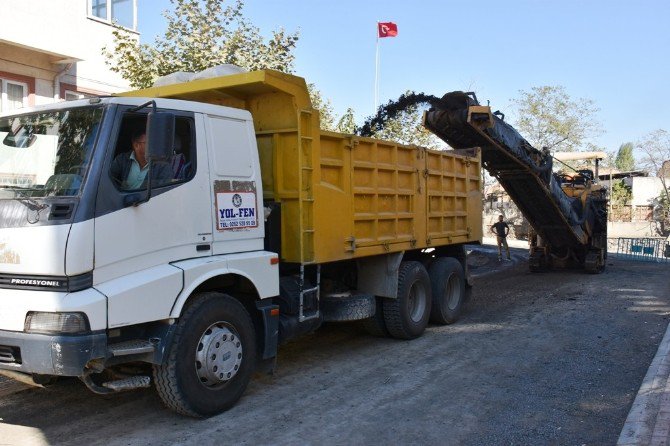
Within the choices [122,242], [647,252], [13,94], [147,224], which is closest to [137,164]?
[147,224]

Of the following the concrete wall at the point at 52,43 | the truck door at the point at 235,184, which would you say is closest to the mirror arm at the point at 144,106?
the truck door at the point at 235,184

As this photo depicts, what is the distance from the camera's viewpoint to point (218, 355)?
195 inches

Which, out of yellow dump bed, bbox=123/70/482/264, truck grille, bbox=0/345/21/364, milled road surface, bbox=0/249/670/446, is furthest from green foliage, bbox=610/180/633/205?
truck grille, bbox=0/345/21/364

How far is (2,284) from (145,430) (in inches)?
61.7

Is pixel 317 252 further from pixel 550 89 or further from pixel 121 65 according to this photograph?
pixel 550 89

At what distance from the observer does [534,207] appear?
1303 cm

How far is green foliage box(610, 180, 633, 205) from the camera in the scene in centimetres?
3537

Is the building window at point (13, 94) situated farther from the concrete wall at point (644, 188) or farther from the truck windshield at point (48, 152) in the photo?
the concrete wall at point (644, 188)

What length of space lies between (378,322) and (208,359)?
339 centimetres

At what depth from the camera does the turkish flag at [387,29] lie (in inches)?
870

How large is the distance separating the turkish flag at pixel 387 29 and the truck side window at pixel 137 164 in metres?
18.5

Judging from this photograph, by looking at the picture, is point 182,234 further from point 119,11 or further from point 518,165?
point 119,11

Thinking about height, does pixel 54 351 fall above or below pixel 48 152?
below

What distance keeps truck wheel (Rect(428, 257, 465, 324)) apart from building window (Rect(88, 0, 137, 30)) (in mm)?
8744
